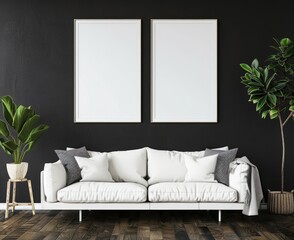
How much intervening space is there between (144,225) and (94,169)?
90 cm

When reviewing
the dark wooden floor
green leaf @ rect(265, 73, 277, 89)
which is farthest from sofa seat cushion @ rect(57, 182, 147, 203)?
green leaf @ rect(265, 73, 277, 89)

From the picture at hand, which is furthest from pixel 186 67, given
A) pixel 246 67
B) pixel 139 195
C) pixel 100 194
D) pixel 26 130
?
pixel 26 130

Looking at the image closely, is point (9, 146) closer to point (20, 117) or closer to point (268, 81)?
point (20, 117)

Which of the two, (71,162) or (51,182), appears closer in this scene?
(51,182)

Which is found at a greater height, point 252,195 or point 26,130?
point 26,130

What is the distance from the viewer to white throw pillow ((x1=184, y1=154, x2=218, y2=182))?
233 inches

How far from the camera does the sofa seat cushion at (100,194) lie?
18.2 feet

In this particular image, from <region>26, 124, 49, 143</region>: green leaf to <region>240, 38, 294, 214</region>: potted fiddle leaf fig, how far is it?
8.14ft

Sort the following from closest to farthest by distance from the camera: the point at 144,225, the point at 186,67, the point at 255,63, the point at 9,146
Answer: the point at 144,225 → the point at 9,146 → the point at 255,63 → the point at 186,67

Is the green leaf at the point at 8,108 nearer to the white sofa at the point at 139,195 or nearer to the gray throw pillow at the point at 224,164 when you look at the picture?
the white sofa at the point at 139,195

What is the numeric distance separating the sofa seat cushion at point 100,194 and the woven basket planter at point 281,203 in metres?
1.66

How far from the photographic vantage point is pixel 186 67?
656cm

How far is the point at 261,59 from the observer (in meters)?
6.59

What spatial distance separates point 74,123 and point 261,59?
8.48 ft
